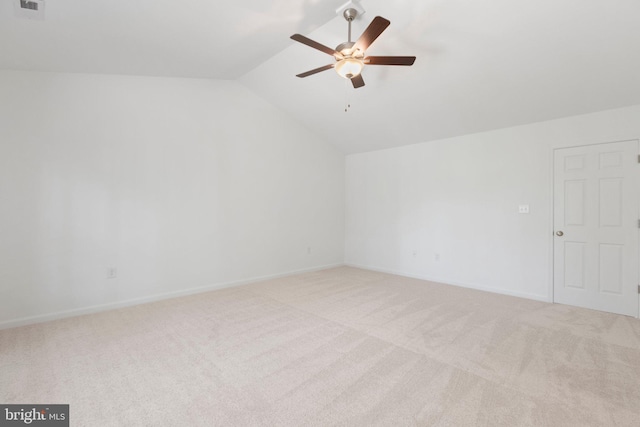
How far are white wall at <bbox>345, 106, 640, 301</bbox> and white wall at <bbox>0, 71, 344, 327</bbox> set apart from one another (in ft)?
5.46

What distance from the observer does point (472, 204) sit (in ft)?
15.1

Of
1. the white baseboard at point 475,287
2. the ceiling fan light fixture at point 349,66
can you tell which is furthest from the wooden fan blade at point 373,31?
the white baseboard at point 475,287

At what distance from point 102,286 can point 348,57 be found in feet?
12.7

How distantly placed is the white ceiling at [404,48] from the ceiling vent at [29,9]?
0.06 meters

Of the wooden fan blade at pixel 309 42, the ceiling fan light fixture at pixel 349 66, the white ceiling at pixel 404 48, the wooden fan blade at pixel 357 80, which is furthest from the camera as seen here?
the wooden fan blade at pixel 357 80

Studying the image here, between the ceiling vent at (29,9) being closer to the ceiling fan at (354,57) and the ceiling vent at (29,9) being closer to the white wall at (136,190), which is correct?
the white wall at (136,190)

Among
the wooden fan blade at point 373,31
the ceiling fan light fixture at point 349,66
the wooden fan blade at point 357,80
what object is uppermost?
the wooden fan blade at point 373,31

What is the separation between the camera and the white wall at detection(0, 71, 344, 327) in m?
3.10

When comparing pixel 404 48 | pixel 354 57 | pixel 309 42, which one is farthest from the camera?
pixel 404 48

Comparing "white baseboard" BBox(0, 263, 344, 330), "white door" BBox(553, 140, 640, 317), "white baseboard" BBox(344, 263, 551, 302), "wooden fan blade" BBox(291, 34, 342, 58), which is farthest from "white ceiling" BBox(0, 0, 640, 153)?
"white baseboard" BBox(0, 263, 344, 330)

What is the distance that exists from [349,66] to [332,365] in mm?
2575

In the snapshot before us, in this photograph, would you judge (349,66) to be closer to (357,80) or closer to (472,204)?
(357,80)

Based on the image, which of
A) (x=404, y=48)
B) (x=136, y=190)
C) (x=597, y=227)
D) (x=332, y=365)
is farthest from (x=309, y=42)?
(x=597, y=227)

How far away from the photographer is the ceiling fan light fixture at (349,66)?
2559mm
